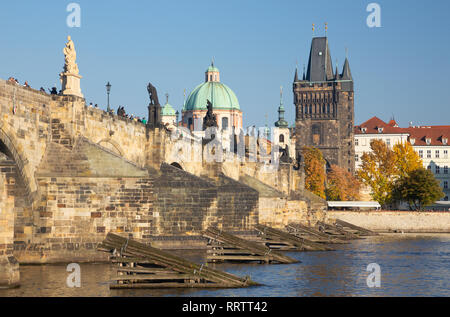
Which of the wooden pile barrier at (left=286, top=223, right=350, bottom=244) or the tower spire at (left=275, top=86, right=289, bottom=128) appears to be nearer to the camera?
the wooden pile barrier at (left=286, top=223, right=350, bottom=244)

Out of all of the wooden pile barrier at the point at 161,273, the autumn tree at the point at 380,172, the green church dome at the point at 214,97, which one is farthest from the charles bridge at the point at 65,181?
the green church dome at the point at 214,97

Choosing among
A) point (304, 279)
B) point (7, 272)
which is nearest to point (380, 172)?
point (304, 279)

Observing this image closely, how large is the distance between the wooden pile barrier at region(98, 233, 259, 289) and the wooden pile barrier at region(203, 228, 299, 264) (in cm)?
886

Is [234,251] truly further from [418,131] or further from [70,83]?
[418,131]

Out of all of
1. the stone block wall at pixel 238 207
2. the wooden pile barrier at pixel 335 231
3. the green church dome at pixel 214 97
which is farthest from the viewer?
the green church dome at pixel 214 97

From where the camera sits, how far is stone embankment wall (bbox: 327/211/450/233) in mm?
85625

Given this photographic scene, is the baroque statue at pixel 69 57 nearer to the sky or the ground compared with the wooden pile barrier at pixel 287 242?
nearer to the sky

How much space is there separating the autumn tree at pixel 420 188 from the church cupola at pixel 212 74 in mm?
56221

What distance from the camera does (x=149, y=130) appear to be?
4359cm

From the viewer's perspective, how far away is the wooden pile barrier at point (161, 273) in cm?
2508

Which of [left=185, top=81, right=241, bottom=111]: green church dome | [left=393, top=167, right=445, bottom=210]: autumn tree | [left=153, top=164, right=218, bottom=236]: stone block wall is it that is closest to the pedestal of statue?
[left=153, top=164, right=218, bottom=236]: stone block wall

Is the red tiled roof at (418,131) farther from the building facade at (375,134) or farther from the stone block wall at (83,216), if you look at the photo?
the stone block wall at (83,216)

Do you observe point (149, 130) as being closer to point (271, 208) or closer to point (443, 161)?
point (271, 208)

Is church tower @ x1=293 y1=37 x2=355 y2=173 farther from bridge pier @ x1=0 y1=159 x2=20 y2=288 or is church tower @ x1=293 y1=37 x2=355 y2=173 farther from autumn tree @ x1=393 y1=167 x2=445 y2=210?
bridge pier @ x1=0 y1=159 x2=20 y2=288
